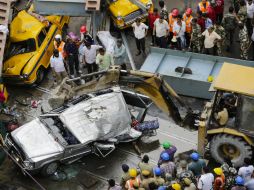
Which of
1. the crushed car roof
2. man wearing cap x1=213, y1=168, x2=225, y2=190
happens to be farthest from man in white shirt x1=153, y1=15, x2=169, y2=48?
man wearing cap x1=213, y1=168, x2=225, y2=190

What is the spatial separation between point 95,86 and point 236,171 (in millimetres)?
4675

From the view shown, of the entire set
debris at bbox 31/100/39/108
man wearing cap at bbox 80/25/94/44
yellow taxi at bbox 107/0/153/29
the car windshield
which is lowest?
debris at bbox 31/100/39/108

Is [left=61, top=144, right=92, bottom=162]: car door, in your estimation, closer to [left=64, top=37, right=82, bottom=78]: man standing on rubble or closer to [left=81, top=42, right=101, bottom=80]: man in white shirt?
[left=81, top=42, right=101, bottom=80]: man in white shirt

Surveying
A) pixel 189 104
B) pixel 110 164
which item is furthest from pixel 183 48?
pixel 110 164

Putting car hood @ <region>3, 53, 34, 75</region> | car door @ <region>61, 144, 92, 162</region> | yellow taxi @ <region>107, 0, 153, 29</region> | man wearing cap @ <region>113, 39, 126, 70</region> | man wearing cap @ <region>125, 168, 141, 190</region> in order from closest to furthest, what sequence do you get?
man wearing cap @ <region>125, 168, 141, 190</region> < car door @ <region>61, 144, 92, 162</region> < man wearing cap @ <region>113, 39, 126, 70</region> < car hood @ <region>3, 53, 34, 75</region> < yellow taxi @ <region>107, 0, 153, 29</region>

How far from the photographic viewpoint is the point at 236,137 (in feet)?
41.4

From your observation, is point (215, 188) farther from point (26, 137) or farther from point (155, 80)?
point (26, 137)

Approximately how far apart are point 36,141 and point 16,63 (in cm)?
404

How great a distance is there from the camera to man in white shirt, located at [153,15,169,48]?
16922 millimetres

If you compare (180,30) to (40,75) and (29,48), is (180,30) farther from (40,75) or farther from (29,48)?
(29,48)

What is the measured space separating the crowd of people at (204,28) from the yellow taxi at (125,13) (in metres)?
0.71

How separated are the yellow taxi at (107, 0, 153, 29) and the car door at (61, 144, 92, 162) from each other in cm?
621

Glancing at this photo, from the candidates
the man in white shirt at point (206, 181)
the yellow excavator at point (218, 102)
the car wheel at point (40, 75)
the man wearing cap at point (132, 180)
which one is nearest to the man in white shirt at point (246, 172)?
the man in white shirt at point (206, 181)

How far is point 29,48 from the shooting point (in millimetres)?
17203
